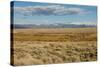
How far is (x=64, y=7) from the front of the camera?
301 centimetres

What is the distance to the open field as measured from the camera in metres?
2.78

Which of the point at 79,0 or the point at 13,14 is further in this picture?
the point at 79,0

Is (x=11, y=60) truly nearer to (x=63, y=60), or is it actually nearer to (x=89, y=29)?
(x=63, y=60)

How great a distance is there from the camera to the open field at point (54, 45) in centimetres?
278

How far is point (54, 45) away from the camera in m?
2.95

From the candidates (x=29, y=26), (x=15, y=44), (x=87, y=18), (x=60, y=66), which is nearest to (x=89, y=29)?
(x=87, y=18)

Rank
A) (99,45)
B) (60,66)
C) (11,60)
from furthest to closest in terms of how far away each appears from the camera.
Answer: (99,45), (60,66), (11,60)

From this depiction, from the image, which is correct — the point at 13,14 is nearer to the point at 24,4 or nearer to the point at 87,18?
the point at 24,4

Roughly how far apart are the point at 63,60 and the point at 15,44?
77cm

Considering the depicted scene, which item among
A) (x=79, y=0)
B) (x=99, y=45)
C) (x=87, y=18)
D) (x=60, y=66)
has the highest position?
(x=79, y=0)

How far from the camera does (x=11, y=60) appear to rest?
2717 mm

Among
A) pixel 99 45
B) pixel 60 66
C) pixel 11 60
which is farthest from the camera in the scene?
pixel 99 45
